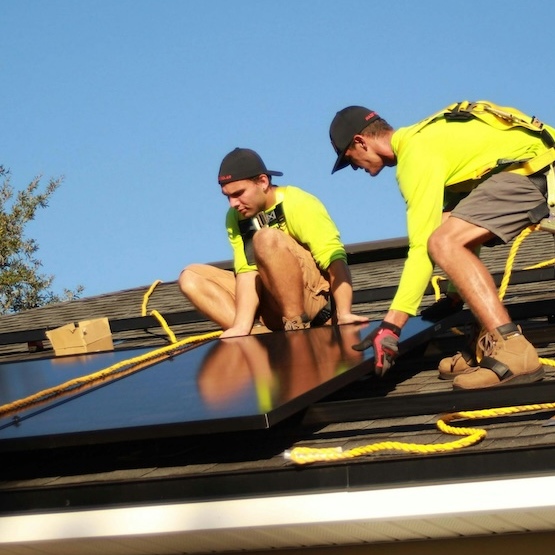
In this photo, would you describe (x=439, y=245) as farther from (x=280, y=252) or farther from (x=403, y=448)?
(x=280, y=252)

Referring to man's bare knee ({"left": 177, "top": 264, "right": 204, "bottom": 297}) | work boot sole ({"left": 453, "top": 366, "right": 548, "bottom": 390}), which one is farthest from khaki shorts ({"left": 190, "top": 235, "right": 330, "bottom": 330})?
work boot sole ({"left": 453, "top": 366, "right": 548, "bottom": 390})

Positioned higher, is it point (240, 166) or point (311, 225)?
point (240, 166)

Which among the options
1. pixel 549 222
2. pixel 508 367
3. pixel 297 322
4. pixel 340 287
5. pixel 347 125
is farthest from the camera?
pixel 297 322

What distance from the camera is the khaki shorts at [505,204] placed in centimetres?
446

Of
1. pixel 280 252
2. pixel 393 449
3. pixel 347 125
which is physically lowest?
pixel 393 449

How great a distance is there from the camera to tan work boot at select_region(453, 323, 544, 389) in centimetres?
429

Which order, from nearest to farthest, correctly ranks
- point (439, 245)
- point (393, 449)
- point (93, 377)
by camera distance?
point (393, 449)
point (439, 245)
point (93, 377)

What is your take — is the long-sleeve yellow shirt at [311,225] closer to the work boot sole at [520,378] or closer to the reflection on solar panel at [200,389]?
the reflection on solar panel at [200,389]

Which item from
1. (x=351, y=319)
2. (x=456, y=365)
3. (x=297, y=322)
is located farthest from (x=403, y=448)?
(x=297, y=322)

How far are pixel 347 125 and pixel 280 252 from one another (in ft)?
3.79

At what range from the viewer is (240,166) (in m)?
5.97

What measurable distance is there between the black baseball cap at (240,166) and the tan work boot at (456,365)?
5.30ft

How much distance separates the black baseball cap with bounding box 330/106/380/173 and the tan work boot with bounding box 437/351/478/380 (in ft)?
3.28

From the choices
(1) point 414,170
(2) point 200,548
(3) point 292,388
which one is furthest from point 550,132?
(2) point 200,548
